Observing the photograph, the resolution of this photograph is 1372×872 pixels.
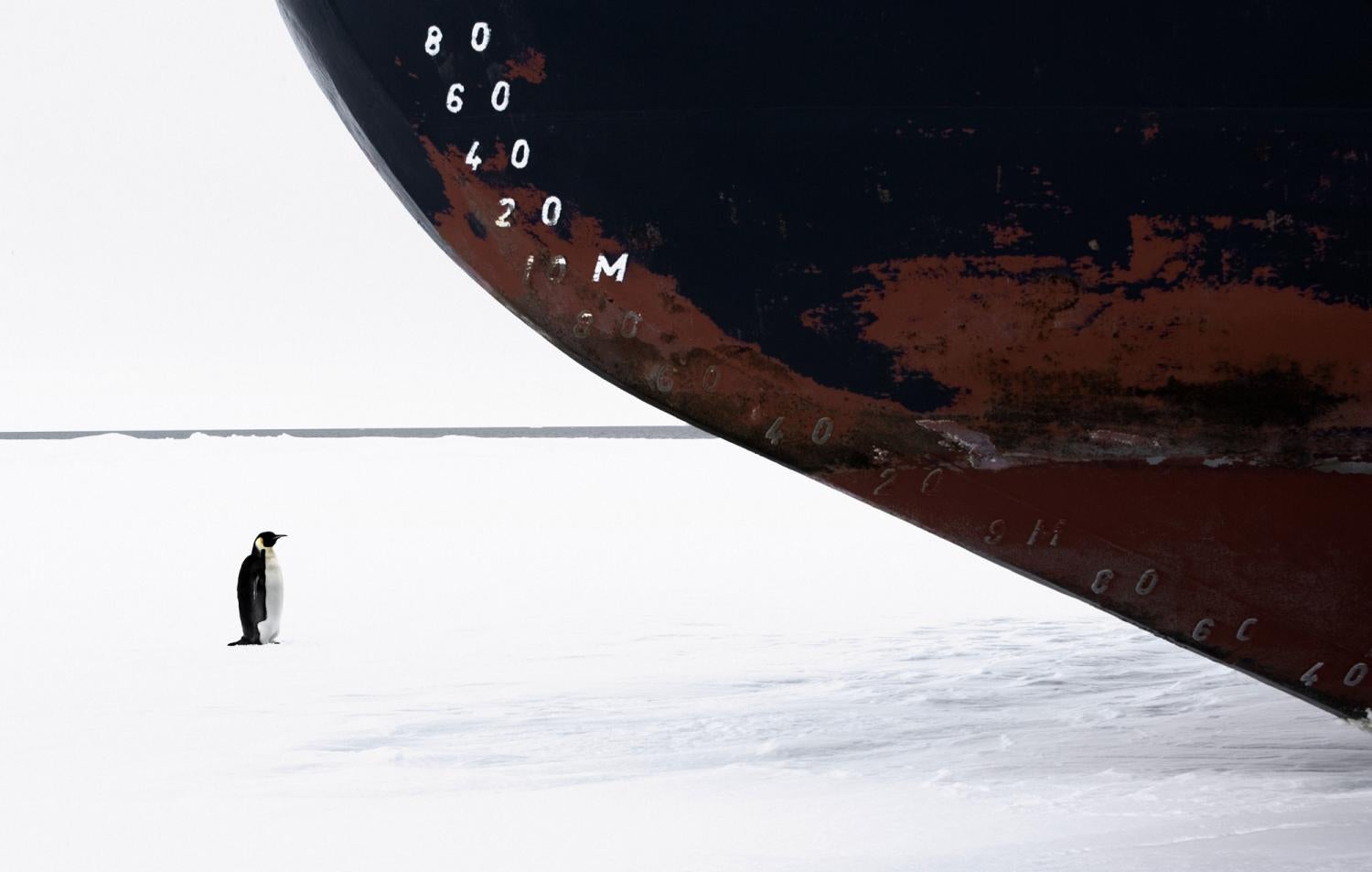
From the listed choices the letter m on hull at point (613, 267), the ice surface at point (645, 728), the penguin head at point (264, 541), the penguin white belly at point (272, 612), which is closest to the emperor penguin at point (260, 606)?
the penguin white belly at point (272, 612)

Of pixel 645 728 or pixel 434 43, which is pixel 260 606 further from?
pixel 434 43

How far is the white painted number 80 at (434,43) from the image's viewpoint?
8.11 ft

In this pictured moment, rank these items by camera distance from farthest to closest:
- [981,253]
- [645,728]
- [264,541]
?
[264,541] < [645,728] < [981,253]

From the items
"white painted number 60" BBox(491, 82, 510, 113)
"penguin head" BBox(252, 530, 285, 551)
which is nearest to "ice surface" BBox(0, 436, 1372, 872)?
"penguin head" BBox(252, 530, 285, 551)

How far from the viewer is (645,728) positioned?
152 inches

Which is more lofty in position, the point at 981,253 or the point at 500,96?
the point at 500,96

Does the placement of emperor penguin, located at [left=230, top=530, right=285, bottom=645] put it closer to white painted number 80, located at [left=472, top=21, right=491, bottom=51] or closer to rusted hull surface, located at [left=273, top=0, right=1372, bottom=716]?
rusted hull surface, located at [left=273, top=0, right=1372, bottom=716]

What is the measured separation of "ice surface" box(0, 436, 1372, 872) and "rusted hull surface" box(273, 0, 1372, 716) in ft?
2.25

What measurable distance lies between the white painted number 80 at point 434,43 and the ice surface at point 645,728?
61.7 inches

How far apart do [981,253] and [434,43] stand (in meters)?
1.08

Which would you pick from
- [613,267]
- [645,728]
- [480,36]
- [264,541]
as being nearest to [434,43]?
[480,36]

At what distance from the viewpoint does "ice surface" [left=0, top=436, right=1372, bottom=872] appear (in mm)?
2777

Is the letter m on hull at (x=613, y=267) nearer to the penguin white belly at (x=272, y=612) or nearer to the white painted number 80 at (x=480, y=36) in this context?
the white painted number 80 at (x=480, y=36)

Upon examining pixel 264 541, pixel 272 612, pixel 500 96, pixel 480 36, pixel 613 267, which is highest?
pixel 480 36
